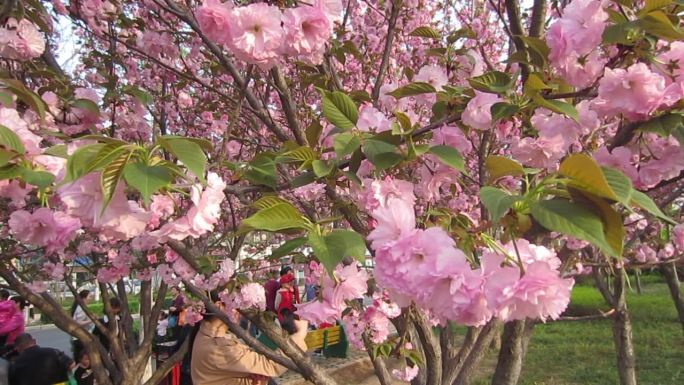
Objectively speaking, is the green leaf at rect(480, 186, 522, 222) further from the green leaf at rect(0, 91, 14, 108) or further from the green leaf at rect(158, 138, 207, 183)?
the green leaf at rect(0, 91, 14, 108)

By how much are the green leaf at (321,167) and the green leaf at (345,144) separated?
5 cm

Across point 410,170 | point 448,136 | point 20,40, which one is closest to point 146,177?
point 448,136

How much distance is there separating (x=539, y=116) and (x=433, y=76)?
0.46m

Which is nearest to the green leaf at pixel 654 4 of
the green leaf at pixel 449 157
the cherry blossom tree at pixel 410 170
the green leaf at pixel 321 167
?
the cherry blossom tree at pixel 410 170

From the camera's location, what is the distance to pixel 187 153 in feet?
2.92

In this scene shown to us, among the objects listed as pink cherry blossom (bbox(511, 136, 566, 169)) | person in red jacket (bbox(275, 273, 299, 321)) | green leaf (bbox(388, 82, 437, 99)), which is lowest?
person in red jacket (bbox(275, 273, 299, 321))

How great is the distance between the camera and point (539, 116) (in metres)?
1.38

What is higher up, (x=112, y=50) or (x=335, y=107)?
(x=112, y=50)

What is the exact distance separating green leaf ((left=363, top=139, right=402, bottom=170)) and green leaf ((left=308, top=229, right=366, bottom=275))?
0.19 m

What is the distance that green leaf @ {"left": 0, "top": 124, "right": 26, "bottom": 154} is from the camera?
933mm

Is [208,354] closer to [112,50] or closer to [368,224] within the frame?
[368,224]

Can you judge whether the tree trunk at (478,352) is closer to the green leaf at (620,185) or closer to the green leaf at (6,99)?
the green leaf at (620,185)

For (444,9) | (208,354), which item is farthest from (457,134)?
(444,9)

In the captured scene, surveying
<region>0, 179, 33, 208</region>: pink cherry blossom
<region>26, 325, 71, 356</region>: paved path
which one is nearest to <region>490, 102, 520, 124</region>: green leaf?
<region>0, 179, 33, 208</region>: pink cherry blossom
